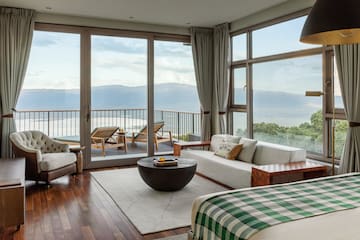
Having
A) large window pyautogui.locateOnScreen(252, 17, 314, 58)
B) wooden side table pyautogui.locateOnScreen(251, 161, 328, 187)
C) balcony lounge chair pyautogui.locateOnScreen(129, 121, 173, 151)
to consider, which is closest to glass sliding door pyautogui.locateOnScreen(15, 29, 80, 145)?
balcony lounge chair pyautogui.locateOnScreen(129, 121, 173, 151)

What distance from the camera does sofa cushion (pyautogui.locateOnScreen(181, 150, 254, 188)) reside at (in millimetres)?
4258

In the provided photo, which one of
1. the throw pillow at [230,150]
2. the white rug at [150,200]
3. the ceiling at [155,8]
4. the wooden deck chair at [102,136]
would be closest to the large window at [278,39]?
the ceiling at [155,8]

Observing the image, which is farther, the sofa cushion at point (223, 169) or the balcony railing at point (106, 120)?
the balcony railing at point (106, 120)

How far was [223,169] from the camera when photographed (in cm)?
465

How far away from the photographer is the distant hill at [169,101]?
16.1 feet

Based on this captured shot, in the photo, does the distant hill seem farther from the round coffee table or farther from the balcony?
the round coffee table

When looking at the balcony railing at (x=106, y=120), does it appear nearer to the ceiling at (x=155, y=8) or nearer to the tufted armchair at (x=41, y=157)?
the tufted armchair at (x=41, y=157)

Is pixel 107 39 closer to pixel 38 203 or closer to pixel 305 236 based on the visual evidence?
pixel 38 203

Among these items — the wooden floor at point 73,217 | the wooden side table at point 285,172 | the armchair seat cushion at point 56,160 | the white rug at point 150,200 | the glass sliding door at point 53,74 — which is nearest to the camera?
the wooden floor at point 73,217

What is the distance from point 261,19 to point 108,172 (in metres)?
3.85

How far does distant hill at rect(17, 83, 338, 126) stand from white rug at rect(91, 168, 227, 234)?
1633mm

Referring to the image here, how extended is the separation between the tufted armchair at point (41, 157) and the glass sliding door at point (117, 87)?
3.53 ft

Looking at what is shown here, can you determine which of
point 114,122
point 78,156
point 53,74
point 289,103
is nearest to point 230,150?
point 289,103

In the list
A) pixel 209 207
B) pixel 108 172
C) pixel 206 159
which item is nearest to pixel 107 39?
pixel 108 172
